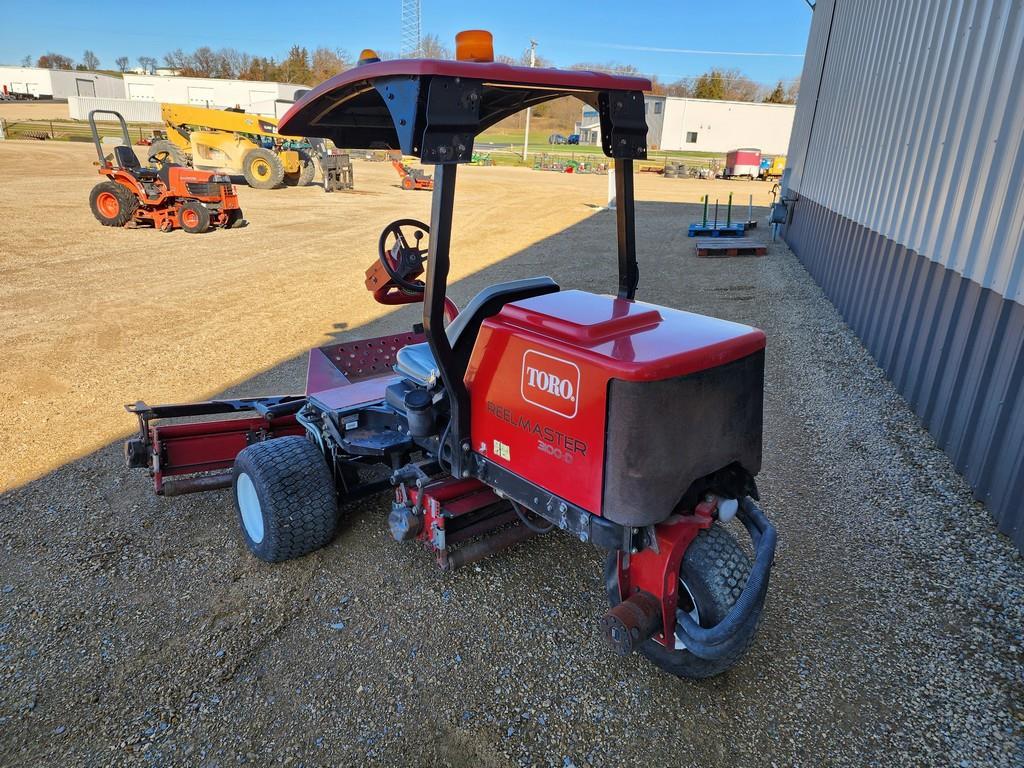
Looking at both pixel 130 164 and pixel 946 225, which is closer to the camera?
pixel 946 225

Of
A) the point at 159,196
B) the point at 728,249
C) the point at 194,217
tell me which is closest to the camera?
the point at 728,249

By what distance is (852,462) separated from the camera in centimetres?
440

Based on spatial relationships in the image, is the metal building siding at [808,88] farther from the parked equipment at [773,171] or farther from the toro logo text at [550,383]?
the parked equipment at [773,171]

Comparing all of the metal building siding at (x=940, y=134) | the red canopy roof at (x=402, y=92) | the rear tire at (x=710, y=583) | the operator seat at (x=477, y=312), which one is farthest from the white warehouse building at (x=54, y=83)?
the rear tire at (x=710, y=583)

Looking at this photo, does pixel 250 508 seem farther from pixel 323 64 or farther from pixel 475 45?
pixel 323 64

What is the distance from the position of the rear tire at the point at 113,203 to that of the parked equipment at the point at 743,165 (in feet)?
97.0

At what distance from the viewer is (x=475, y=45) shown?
2.25 metres

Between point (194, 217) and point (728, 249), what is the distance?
9.77 metres

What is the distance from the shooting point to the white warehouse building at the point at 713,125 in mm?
54312

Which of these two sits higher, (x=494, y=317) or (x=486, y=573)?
(x=494, y=317)

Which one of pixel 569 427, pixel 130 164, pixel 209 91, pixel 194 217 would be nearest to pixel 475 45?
pixel 569 427

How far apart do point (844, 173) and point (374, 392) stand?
7.49m

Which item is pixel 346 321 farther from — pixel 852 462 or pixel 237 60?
pixel 237 60

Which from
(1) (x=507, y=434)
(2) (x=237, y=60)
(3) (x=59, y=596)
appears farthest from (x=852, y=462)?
(2) (x=237, y=60)
